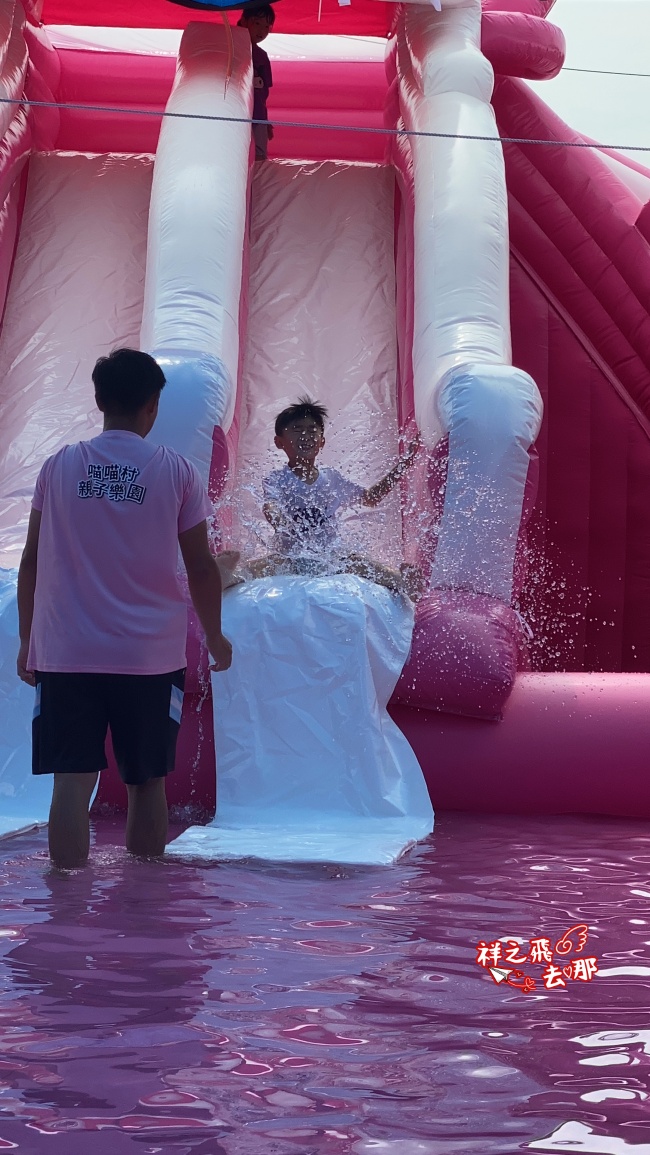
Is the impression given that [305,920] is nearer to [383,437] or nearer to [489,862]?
[489,862]

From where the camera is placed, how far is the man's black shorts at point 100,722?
1.96m

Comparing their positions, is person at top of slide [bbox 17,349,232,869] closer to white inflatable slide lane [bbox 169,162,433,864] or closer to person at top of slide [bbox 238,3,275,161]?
white inflatable slide lane [bbox 169,162,433,864]

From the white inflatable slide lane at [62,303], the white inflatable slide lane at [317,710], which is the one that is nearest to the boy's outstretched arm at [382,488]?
the white inflatable slide lane at [317,710]

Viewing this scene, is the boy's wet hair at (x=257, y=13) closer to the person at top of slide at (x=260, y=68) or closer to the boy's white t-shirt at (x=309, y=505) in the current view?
the person at top of slide at (x=260, y=68)

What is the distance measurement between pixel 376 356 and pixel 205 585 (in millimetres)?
2270

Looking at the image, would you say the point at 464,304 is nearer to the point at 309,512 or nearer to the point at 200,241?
the point at 200,241

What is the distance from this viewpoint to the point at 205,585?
6.71 ft

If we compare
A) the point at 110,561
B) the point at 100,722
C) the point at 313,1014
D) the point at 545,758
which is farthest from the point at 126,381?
the point at 545,758

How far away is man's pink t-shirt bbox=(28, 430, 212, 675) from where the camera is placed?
1.95 m

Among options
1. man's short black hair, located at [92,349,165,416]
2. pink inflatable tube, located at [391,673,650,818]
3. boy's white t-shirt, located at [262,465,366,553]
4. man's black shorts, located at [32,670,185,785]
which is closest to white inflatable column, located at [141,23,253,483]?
boy's white t-shirt, located at [262,465,366,553]

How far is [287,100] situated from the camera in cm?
516

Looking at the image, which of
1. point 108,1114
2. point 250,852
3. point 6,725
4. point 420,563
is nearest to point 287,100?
point 420,563

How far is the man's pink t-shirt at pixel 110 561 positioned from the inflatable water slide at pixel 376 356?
60cm

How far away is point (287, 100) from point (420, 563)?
2.81 m
